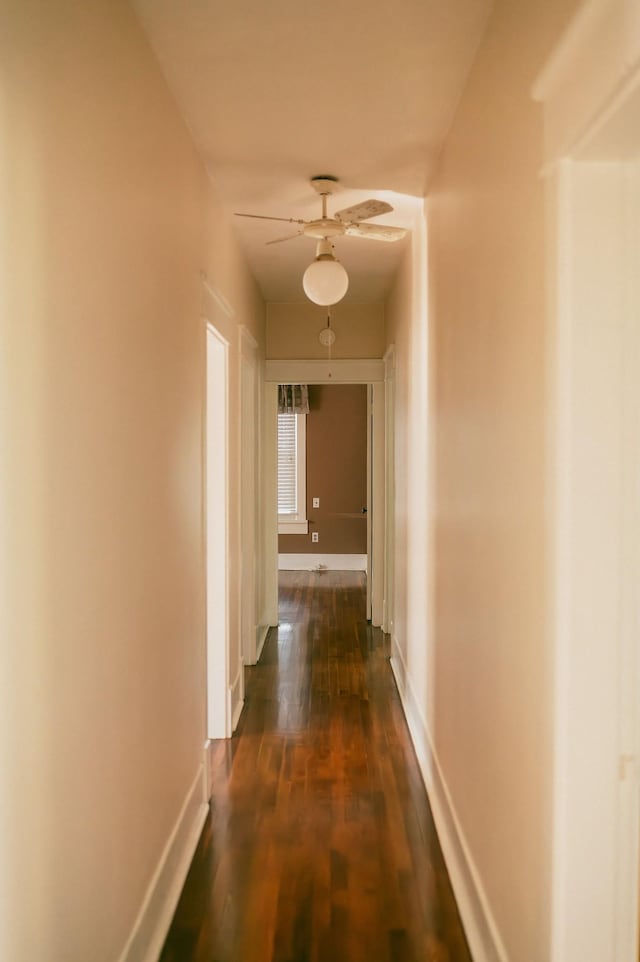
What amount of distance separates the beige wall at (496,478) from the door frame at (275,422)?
2.83m

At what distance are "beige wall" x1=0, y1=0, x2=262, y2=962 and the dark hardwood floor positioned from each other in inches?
13.0

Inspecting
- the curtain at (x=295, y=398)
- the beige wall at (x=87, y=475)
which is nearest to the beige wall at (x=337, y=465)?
the curtain at (x=295, y=398)

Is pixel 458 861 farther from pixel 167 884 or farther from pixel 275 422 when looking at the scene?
pixel 275 422

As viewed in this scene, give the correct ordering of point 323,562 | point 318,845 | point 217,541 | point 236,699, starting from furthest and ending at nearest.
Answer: point 323,562 < point 236,699 < point 217,541 < point 318,845

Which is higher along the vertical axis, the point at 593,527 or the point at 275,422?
the point at 275,422

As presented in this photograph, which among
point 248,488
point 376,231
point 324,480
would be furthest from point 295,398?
point 376,231

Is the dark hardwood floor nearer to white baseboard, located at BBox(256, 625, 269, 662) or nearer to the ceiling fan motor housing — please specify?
white baseboard, located at BBox(256, 625, 269, 662)

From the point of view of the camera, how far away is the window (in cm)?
885

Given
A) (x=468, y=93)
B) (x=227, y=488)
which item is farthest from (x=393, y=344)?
(x=468, y=93)

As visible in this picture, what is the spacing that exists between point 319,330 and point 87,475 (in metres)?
4.56

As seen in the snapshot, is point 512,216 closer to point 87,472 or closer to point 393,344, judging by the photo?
point 87,472

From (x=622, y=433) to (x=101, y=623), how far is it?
46.9 inches

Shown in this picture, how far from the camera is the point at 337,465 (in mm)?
8875

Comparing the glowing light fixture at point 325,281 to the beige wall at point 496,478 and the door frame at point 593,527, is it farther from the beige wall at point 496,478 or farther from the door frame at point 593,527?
the door frame at point 593,527
